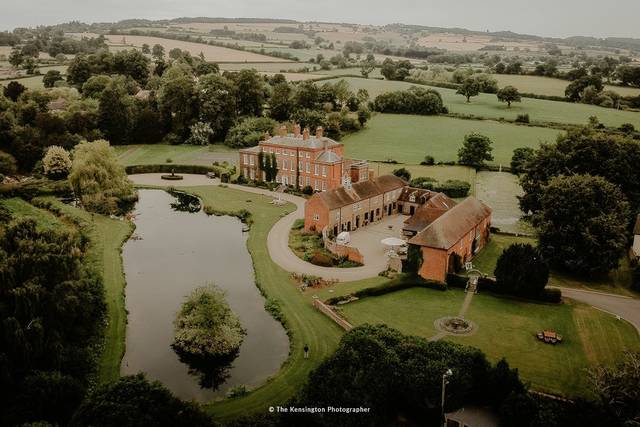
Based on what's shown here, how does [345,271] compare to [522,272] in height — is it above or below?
below

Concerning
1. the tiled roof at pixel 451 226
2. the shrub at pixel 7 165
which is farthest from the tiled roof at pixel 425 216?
the shrub at pixel 7 165

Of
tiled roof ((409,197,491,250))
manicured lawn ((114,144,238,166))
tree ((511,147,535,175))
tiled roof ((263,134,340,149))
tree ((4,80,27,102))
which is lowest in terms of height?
manicured lawn ((114,144,238,166))

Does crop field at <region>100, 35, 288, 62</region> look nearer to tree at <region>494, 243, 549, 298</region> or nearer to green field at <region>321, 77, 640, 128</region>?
green field at <region>321, 77, 640, 128</region>

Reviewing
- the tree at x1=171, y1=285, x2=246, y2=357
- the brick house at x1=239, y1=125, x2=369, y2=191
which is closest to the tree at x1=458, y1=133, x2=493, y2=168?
the brick house at x1=239, y1=125, x2=369, y2=191

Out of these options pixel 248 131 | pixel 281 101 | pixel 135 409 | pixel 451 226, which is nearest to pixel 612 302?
pixel 451 226

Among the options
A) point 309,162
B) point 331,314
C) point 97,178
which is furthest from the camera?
point 309,162

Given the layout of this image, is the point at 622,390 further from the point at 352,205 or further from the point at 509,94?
the point at 509,94

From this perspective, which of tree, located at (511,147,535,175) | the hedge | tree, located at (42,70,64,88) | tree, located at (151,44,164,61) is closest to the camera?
tree, located at (511,147,535,175)
